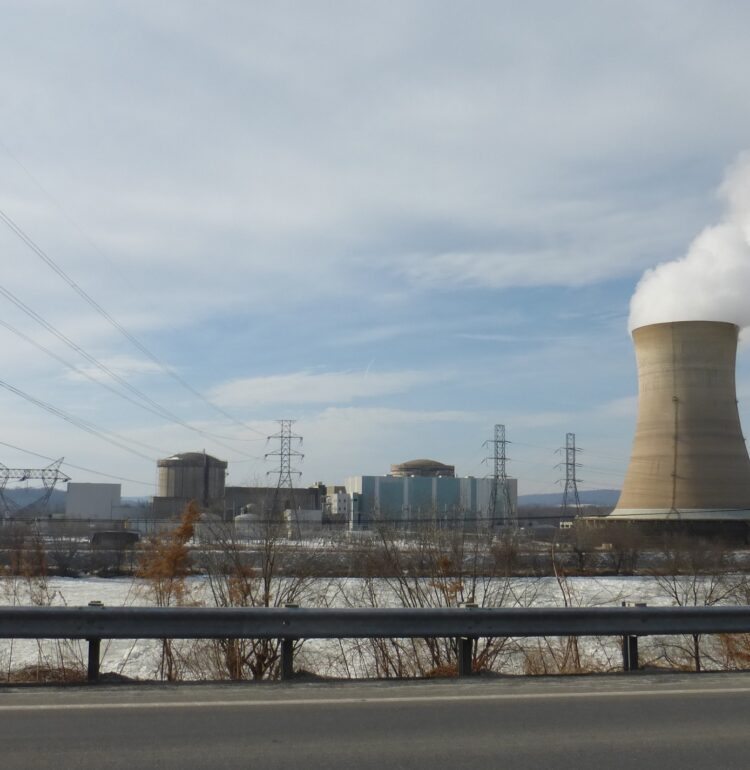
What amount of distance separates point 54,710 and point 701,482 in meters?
34.6

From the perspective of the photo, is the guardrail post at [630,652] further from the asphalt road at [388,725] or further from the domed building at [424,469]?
the domed building at [424,469]

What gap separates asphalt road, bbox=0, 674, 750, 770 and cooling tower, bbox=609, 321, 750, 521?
95.7ft

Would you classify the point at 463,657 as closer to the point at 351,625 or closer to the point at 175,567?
the point at 351,625

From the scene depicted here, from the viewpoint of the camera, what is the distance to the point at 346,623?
7.29m

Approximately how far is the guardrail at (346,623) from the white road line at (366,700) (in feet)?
2.17

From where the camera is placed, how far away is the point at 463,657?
7719mm

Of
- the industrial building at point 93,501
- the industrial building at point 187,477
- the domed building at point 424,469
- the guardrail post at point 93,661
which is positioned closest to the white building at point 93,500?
the industrial building at point 93,501

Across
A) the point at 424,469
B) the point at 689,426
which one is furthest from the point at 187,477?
the point at 689,426

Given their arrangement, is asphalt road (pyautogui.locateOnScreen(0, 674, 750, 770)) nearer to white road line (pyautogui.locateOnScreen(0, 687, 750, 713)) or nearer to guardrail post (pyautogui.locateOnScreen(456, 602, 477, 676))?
white road line (pyautogui.locateOnScreen(0, 687, 750, 713))

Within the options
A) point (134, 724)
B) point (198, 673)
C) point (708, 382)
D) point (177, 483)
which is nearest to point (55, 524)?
point (177, 483)

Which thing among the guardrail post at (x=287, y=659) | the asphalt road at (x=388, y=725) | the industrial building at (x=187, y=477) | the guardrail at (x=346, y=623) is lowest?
the asphalt road at (x=388, y=725)

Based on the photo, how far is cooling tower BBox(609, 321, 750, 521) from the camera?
3475cm

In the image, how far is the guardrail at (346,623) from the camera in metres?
6.98

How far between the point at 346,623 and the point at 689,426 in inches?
1223
